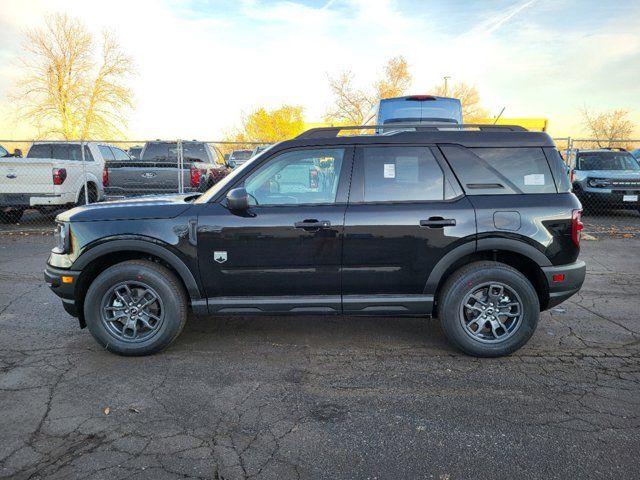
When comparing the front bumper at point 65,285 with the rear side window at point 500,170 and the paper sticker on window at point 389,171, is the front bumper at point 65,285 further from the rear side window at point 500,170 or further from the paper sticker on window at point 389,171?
the rear side window at point 500,170

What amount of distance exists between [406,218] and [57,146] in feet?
39.5

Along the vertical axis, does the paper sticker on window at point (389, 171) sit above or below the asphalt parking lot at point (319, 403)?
above

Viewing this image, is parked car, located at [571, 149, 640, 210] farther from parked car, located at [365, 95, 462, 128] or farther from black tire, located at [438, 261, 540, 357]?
black tire, located at [438, 261, 540, 357]

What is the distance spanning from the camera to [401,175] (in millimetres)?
4031

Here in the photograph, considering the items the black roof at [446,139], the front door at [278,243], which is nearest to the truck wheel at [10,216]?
the front door at [278,243]

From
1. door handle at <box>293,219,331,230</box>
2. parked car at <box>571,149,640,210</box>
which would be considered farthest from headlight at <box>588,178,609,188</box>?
door handle at <box>293,219,331,230</box>

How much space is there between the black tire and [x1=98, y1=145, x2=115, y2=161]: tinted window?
12244 mm

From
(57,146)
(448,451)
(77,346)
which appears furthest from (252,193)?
(57,146)

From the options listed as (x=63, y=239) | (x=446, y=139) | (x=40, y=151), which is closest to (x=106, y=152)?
(x=40, y=151)

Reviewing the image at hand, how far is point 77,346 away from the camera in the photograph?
4293 mm

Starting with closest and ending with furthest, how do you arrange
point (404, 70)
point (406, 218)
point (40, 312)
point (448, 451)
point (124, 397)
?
1. point (448, 451)
2. point (124, 397)
3. point (406, 218)
4. point (40, 312)
5. point (404, 70)

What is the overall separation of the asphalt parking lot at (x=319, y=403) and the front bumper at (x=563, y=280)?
20.7 inches

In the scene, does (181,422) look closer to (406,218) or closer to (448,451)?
(448,451)

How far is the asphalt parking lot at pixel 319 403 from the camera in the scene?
2.60 meters
